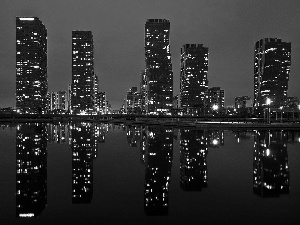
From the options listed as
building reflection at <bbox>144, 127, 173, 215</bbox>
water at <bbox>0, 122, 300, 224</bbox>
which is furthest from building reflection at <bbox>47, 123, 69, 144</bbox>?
building reflection at <bbox>144, 127, 173, 215</bbox>

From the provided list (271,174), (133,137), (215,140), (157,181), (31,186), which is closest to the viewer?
(31,186)

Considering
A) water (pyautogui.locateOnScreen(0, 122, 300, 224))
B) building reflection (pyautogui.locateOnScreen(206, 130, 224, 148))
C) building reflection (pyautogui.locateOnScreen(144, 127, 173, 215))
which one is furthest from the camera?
building reflection (pyautogui.locateOnScreen(206, 130, 224, 148))

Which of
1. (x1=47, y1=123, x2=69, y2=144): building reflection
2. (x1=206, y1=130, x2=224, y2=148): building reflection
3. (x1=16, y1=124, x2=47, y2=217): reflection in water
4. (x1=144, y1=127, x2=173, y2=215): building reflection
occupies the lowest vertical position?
(x1=47, y1=123, x2=69, y2=144): building reflection

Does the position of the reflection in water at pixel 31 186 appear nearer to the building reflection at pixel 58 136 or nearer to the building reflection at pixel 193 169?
the building reflection at pixel 193 169

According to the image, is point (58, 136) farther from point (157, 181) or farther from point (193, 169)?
point (157, 181)

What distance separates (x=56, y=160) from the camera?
19.9 m

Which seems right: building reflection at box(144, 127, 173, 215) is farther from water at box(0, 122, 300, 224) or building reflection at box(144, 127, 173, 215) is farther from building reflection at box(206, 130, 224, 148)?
building reflection at box(206, 130, 224, 148)

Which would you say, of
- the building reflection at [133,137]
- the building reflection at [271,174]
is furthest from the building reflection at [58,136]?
the building reflection at [271,174]

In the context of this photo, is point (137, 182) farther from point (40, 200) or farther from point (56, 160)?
point (56, 160)

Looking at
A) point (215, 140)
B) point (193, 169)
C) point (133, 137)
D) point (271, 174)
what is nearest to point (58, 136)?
point (133, 137)

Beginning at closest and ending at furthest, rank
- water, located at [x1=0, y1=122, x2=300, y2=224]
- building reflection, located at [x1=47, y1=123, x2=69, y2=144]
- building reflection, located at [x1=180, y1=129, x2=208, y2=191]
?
water, located at [x1=0, y1=122, x2=300, y2=224] → building reflection, located at [x1=180, y1=129, x2=208, y2=191] → building reflection, located at [x1=47, y1=123, x2=69, y2=144]

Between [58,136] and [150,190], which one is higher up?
[150,190]

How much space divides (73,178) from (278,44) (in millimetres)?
207875

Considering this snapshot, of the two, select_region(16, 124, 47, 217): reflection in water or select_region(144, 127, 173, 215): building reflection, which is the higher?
select_region(16, 124, 47, 217): reflection in water
